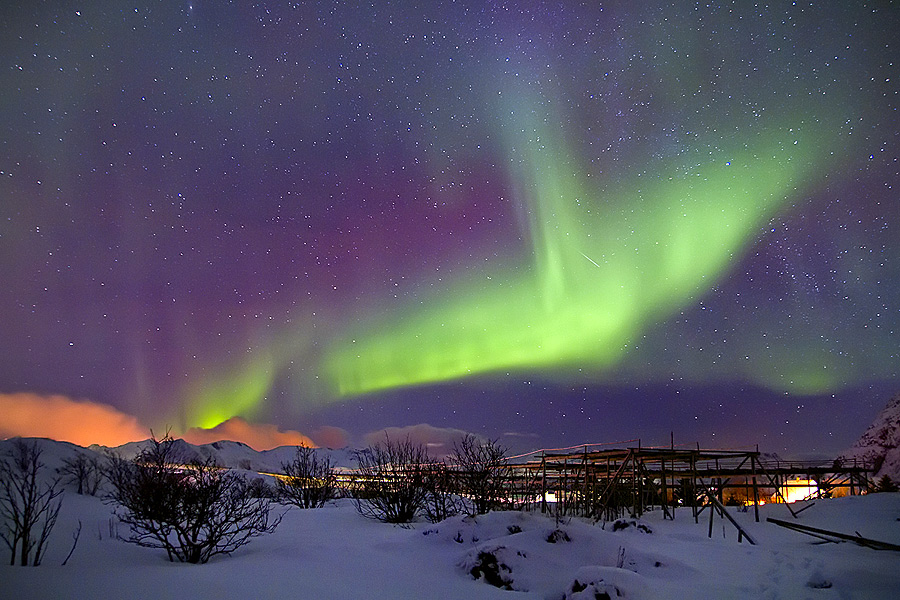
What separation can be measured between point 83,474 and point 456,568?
39.9 metres

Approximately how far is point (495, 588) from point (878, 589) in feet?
25.8

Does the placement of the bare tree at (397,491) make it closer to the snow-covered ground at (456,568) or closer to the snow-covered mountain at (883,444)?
the snow-covered ground at (456,568)

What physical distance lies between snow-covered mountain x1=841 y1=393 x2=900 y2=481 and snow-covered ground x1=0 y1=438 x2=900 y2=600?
39.5 metres

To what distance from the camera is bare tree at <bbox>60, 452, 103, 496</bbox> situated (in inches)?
1540

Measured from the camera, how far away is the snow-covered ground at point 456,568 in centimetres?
956

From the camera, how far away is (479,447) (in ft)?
79.8

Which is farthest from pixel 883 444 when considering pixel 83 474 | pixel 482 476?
pixel 83 474

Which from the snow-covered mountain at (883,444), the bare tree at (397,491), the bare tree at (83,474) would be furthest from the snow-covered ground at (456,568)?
the snow-covered mountain at (883,444)

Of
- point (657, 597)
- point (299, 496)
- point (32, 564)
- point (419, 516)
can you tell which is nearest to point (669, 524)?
point (419, 516)

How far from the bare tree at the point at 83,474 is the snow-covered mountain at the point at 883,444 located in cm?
6092

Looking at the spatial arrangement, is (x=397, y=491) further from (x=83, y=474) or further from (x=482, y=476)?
(x=83, y=474)

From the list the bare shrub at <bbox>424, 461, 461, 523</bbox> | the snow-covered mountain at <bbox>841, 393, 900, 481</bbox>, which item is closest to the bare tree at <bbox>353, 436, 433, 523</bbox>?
the bare shrub at <bbox>424, 461, 461, 523</bbox>

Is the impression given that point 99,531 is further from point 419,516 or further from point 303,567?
point 419,516

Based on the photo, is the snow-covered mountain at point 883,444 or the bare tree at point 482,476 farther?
the snow-covered mountain at point 883,444
